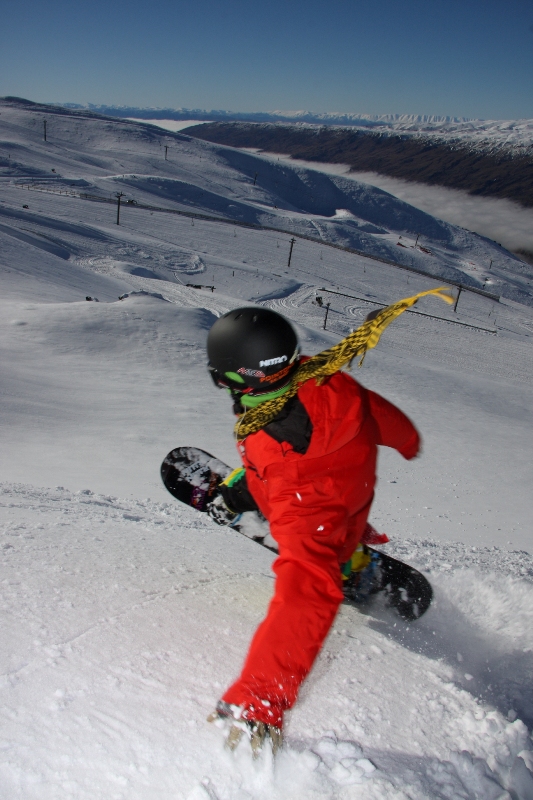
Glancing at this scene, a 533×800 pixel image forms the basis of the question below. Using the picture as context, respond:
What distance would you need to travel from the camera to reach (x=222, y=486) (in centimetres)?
257

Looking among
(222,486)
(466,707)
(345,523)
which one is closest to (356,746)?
(466,707)

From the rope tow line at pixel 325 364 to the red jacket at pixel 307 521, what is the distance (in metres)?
0.04

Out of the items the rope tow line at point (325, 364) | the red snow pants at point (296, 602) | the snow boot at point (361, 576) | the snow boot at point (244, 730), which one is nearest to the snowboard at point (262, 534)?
the snow boot at point (361, 576)

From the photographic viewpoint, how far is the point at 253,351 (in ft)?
6.15

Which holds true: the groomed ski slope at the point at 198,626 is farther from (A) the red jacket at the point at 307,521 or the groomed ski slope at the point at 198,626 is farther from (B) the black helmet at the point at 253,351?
(B) the black helmet at the point at 253,351

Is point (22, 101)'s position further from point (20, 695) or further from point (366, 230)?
point (20, 695)

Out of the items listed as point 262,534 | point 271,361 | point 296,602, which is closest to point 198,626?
point 296,602

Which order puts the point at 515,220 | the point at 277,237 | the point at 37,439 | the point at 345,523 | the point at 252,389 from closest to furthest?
the point at 345,523
the point at 252,389
the point at 37,439
the point at 277,237
the point at 515,220

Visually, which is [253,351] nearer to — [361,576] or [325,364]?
[325,364]

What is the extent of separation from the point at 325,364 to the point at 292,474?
1.53 feet

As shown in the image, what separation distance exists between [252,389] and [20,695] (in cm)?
118

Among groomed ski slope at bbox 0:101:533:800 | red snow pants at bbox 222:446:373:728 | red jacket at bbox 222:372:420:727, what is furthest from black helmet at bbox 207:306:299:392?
groomed ski slope at bbox 0:101:533:800

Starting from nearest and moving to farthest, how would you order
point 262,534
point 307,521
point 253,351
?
point 307,521 → point 253,351 → point 262,534

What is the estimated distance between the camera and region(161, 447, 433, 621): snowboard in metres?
2.50
